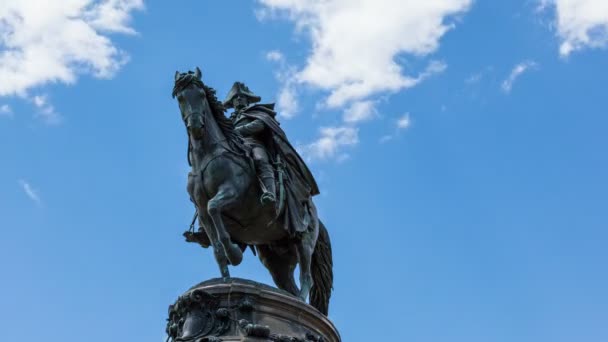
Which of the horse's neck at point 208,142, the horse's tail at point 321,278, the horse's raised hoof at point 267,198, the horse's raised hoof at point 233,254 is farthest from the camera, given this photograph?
the horse's tail at point 321,278

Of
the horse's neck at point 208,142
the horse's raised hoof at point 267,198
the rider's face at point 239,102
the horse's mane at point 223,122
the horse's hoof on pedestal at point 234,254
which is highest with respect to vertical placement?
the rider's face at point 239,102

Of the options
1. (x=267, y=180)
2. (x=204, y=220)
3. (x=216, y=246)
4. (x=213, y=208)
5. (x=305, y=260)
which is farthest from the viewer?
(x=305, y=260)

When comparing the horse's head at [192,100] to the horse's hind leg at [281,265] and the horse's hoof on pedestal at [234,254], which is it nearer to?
the horse's hoof on pedestal at [234,254]

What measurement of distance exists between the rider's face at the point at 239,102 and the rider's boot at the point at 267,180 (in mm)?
1973

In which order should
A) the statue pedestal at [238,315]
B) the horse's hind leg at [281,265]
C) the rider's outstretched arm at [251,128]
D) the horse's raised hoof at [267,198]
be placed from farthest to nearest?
the horse's hind leg at [281,265] < the rider's outstretched arm at [251,128] < the horse's raised hoof at [267,198] < the statue pedestal at [238,315]

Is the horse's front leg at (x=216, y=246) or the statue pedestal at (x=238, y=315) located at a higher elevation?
the horse's front leg at (x=216, y=246)

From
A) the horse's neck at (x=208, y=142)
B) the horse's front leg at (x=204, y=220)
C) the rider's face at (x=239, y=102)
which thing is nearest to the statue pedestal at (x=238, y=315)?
the horse's front leg at (x=204, y=220)

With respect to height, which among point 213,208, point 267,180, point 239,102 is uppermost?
point 239,102

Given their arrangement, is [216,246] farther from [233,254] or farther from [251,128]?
[251,128]

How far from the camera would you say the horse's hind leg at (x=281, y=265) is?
625 inches

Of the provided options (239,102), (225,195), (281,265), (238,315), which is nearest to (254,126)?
(239,102)

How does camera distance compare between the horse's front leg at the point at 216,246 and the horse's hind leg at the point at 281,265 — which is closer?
the horse's front leg at the point at 216,246

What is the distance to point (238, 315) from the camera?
520 inches

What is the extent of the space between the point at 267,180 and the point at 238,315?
2461 mm
